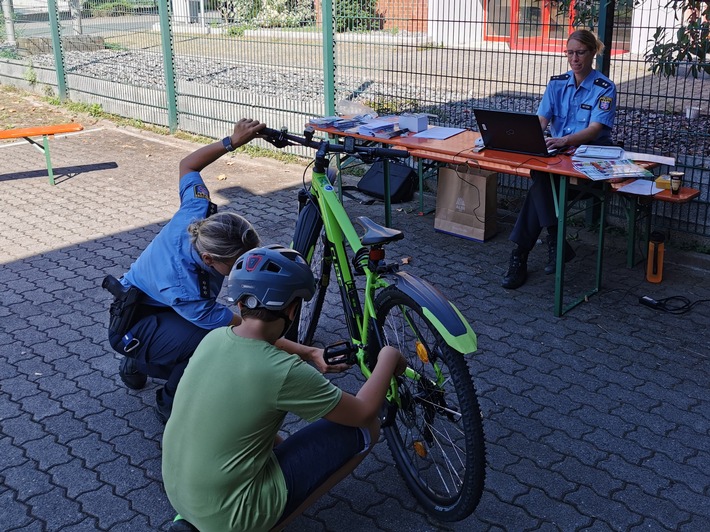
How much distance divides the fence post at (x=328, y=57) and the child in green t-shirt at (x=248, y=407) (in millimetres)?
6009

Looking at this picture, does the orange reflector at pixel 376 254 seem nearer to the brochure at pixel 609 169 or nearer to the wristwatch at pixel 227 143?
the wristwatch at pixel 227 143

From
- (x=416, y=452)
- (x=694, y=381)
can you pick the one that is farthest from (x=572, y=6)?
(x=416, y=452)

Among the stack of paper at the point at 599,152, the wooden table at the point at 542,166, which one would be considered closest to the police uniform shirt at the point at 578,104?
the stack of paper at the point at 599,152

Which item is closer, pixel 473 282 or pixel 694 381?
pixel 694 381

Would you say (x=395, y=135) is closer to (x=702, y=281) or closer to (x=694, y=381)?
(x=702, y=281)

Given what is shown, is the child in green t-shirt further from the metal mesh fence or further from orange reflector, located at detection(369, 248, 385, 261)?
the metal mesh fence

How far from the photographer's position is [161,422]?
4172 millimetres

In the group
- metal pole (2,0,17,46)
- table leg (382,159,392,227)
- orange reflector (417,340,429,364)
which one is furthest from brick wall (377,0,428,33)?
metal pole (2,0,17,46)

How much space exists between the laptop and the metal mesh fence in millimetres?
1287

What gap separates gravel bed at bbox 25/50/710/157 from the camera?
6395 mm

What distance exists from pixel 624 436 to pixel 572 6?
4080mm

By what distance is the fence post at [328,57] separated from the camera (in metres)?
8.46

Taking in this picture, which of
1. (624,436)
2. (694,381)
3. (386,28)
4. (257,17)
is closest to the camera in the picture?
(624,436)

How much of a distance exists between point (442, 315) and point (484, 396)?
1347 mm
